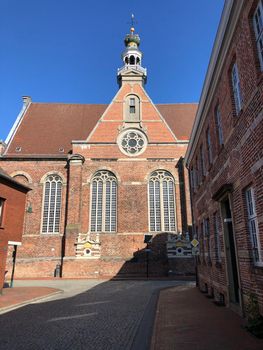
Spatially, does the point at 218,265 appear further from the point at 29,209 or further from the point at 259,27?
the point at 29,209

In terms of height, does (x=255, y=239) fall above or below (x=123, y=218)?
below

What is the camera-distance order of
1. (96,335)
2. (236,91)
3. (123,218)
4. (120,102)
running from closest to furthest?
(96,335) → (236,91) → (123,218) → (120,102)

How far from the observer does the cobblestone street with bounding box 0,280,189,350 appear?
6565 mm

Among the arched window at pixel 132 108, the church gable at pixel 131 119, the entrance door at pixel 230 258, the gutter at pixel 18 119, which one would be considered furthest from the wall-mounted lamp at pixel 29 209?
the entrance door at pixel 230 258

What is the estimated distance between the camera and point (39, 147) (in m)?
30.3

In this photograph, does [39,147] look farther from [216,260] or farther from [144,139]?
[216,260]

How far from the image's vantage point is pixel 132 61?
1421 inches

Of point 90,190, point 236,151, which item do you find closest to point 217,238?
point 236,151

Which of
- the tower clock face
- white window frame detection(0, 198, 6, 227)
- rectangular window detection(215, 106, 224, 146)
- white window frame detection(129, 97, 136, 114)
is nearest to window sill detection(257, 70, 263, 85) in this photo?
rectangular window detection(215, 106, 224, 146)

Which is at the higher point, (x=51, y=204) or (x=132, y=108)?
(x=132, y=108)

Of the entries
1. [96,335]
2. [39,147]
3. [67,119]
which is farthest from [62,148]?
[96,335]

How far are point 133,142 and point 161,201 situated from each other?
6489 mm

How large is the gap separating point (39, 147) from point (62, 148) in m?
2.35

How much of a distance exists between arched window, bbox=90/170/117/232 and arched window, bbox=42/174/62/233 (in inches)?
130
